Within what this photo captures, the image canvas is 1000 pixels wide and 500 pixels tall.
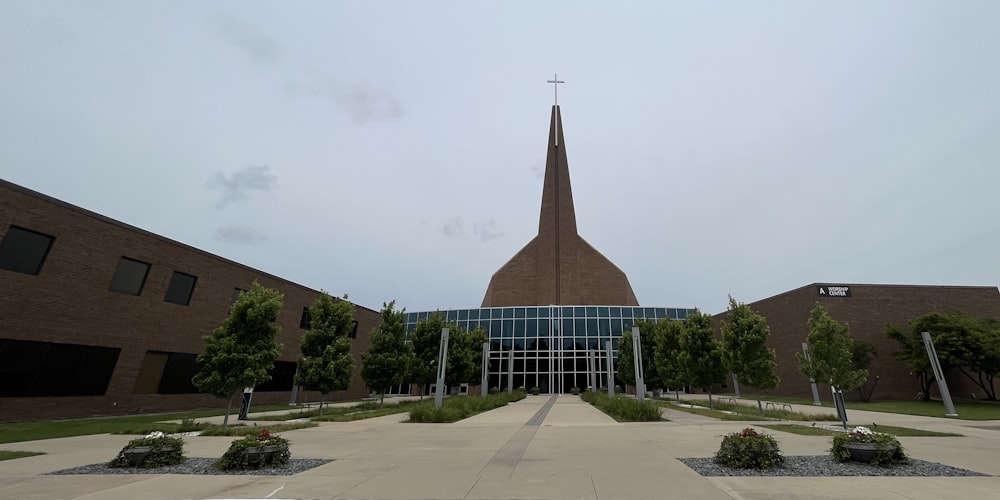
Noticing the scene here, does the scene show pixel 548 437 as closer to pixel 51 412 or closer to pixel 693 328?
pixel 693 328

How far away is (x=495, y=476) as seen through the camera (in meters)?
7.68

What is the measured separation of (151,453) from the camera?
28.6 ft

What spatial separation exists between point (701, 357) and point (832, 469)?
19903mm

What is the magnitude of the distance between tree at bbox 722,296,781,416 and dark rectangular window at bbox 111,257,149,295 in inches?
1292

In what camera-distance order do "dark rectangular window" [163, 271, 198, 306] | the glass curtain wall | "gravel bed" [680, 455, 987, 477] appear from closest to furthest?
"gravel bed" [680, 455, 987, 477] < "dark rectangular window" [163, 271, 198, 306] < the glass curtain wall

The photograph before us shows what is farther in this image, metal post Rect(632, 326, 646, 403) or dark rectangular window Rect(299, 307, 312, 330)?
dark rectangular window Rect(299, 307, 312, 330)

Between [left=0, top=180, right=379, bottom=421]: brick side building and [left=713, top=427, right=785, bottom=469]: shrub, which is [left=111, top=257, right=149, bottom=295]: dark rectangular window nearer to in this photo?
[left=0, top=180, right=379, bottom=421]: brick side building

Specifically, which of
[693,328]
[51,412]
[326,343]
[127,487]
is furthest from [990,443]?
[51,412]

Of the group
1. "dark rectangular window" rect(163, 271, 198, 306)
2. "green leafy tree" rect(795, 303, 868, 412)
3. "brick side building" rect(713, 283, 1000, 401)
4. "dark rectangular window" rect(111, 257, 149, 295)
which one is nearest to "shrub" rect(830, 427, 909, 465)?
"green leafy tree" rect(795, 303, 868, 412)

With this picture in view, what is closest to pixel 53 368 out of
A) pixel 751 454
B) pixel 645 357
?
pixel 751 454

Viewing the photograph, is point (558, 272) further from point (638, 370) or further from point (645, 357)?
point (638, 370)

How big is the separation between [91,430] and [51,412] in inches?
245

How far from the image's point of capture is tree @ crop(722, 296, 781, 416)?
2238cm

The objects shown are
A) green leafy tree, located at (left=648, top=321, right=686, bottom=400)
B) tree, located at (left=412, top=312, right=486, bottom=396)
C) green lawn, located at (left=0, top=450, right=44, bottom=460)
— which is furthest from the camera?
tree, located at (left=412, top=312, right=486, bottom=396)
